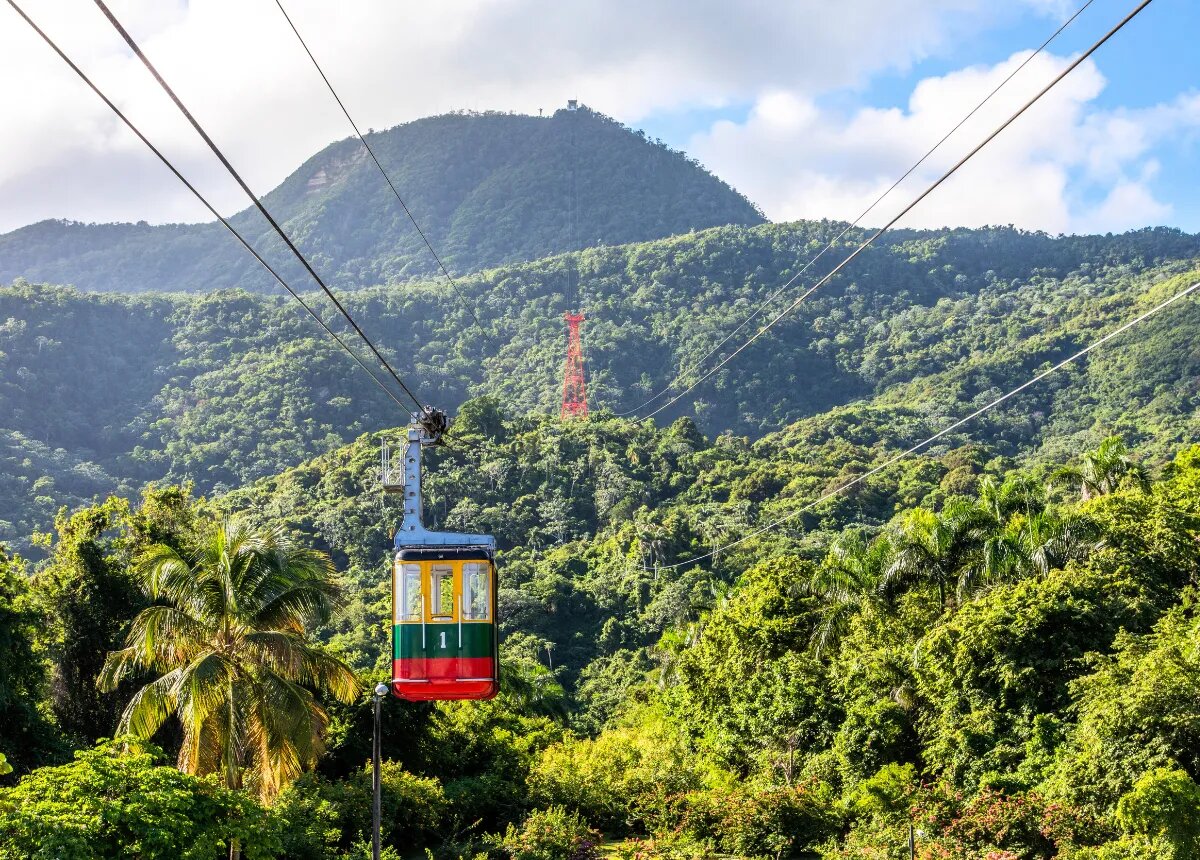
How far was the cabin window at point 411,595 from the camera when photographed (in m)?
16.9

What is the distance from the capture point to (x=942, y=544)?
3366 centimetres

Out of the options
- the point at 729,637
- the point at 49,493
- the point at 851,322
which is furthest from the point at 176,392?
the point at 729,637

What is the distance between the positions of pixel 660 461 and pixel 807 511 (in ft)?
55.5

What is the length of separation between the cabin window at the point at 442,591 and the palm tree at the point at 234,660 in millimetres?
6463

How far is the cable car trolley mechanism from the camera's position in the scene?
55.3ft

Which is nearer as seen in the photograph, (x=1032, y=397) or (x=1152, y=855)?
(x=1152, y=855)

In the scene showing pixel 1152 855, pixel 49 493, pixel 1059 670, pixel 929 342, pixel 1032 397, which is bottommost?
pixel 1152 855

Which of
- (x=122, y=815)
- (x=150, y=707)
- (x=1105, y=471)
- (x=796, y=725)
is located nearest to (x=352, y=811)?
(x=150, y=707)

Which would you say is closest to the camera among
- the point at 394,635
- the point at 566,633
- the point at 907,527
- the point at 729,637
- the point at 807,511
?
the point at 394,635

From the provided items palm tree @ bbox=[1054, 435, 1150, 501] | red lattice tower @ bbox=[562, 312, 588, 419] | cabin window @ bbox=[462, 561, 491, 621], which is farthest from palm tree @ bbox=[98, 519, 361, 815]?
red lattice tower @ bbox=[562, 312, 588, 419]

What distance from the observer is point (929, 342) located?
5861 inches

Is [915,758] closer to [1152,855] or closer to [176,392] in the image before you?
[1152,855]

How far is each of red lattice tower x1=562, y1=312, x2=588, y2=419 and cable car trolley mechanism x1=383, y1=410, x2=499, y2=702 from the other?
110 m

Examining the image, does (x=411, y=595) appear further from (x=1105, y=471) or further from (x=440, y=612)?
(x=1105, y=471)
